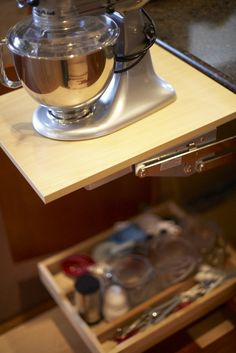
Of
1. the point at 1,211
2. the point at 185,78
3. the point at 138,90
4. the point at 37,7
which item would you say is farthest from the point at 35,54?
the point at 1,211

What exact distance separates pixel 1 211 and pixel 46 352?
17.7 inches

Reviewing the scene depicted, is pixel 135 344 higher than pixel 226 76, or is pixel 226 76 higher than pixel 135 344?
pixel 226 76

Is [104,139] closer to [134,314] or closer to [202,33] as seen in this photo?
[202,33]

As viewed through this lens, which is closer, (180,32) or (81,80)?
(81,80)

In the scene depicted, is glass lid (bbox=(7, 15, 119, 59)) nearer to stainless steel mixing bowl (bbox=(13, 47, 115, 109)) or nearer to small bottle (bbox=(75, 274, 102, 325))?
stainless steel mixing bowl (bbox=(13, 47, 115, 109))

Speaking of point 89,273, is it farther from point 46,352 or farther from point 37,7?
point 37,7

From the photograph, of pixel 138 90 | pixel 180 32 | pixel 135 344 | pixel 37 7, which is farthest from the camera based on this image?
pixel 135 344

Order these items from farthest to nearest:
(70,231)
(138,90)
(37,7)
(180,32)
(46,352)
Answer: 1. (70,231)
2. (46,352)
3. (180,32)
4. (138,90)
5. (37,7)

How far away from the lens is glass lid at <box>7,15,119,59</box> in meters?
0.78

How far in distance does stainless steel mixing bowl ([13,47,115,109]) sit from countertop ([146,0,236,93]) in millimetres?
260

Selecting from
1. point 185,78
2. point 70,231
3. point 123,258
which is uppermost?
point 185,78

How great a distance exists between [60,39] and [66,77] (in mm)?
70

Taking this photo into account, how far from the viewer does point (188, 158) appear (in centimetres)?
89

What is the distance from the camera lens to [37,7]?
2.51ft
